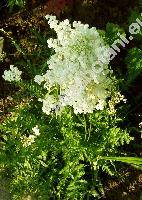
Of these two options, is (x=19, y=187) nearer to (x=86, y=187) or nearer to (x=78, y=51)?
(x=86, y=187)

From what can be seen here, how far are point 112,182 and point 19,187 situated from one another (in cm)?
66

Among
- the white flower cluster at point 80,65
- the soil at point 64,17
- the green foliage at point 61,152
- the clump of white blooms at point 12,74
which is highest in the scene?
the soil at point 64,17

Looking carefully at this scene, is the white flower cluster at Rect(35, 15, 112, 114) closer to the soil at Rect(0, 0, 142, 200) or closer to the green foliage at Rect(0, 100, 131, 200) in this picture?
A: the green foliage at Rect(0, 100, 131, 200)

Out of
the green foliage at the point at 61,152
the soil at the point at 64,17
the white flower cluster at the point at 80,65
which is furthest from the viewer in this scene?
the soil at the point at 64,17

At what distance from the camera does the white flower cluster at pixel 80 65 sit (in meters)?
3.01

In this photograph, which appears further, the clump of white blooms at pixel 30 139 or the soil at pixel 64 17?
the soil at pixel 64 17

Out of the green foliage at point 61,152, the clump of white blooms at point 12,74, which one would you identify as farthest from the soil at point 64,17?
the clump of white blooms at point 12,74

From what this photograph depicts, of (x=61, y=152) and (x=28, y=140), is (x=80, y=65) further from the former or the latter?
(x=61, y=152)

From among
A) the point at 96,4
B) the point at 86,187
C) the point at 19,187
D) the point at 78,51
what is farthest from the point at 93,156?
the point at 96,4

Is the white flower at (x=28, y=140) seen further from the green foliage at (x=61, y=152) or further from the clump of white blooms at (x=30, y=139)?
the green foliage at (x=61, y=152)

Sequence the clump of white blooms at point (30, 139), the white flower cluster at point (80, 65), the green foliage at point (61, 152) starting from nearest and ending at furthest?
the white flower cluster at point (80, 65) < the clump of white blooms at point (30, 139) < the green foliage at point (61, 152)

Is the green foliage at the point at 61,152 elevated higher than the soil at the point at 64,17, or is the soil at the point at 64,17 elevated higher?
the soil at the point at 64,17

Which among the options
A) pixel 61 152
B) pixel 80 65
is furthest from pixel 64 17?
pixel 80 65

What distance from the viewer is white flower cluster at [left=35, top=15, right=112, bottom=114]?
301 centimetres
